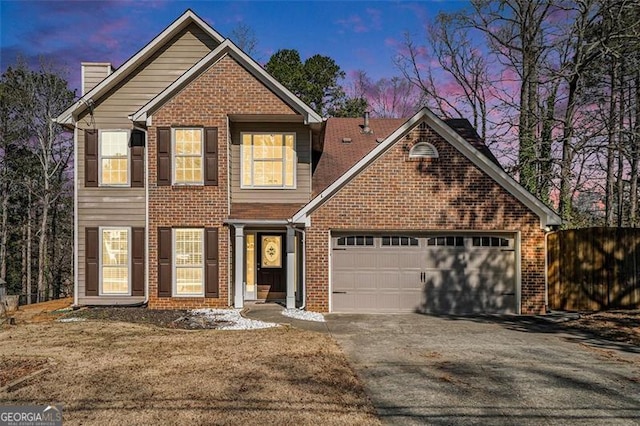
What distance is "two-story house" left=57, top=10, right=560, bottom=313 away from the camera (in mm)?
13477

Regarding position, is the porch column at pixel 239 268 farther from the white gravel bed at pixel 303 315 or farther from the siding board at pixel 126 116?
the siding board at pixel 126 116

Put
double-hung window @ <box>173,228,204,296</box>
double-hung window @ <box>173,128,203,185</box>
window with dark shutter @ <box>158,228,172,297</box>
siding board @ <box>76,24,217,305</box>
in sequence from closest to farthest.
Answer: window with dark shutter @ <box>158,228,172,297</box> → double-hung window @ <box>173,228,204,296</box> → double-hung window @ <box>173,128,203,185</box> → siding board @ <box>76,24,217,305</box>

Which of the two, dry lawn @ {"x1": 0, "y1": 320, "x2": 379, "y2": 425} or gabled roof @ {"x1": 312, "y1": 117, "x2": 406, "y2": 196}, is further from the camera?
gabled roof @ {"x1": 312, "y1": 117, "x2": 406, "y2": 196}

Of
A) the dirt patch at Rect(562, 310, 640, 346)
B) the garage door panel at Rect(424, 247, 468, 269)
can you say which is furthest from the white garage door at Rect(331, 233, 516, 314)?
the dirt patch at Rect(562, 310, 640, 346)

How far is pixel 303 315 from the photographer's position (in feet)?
42.3

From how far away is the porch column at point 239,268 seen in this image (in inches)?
563

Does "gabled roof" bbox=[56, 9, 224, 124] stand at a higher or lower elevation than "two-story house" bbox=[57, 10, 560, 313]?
higher

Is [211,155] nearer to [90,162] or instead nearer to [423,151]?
[90,162]

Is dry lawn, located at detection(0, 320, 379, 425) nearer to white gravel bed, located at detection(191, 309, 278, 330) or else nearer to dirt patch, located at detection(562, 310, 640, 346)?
white gravel bed, located at detection(191, 309, 278, 330)

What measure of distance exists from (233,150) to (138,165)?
9.77 ft

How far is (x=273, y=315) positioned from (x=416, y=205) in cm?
485

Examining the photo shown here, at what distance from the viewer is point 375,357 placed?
8695 millimetres

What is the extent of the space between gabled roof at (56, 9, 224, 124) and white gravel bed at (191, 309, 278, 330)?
7152mm

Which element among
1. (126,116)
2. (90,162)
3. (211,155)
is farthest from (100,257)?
(211,155)
